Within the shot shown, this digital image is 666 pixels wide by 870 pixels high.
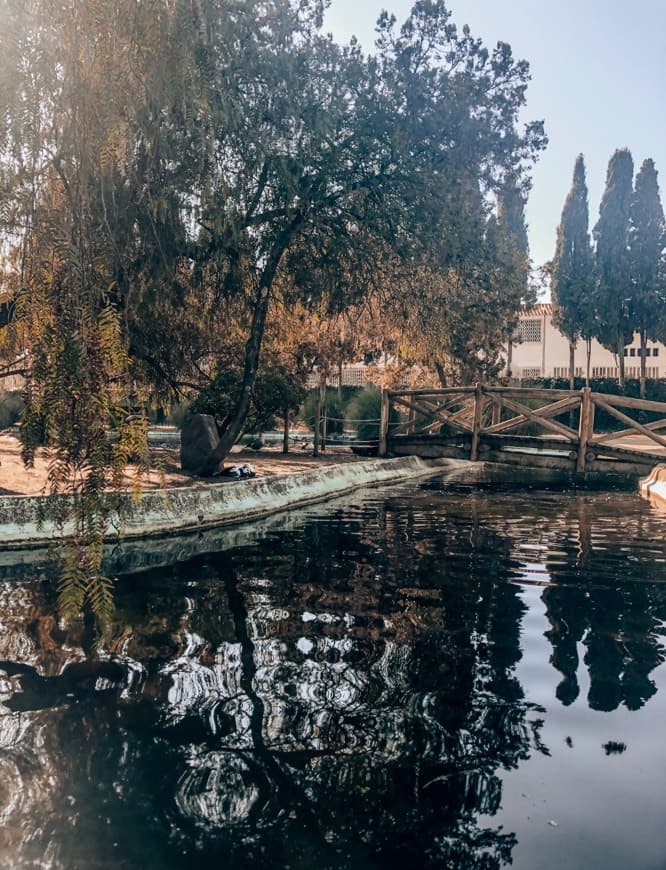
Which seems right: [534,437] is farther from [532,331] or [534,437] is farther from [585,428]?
[532,331]

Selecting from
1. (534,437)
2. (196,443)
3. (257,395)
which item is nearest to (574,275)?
(534,437)

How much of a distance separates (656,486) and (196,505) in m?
11.8

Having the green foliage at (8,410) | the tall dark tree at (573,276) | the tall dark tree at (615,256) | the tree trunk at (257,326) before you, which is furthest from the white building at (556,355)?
the tree trunk at (257,326)

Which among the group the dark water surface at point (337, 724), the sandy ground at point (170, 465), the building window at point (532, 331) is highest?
the building window at point (532, 331)

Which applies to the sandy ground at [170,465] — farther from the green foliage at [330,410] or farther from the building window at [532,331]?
the building window at [532,331]

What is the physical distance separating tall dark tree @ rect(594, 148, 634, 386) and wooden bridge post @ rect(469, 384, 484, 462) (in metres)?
28.5

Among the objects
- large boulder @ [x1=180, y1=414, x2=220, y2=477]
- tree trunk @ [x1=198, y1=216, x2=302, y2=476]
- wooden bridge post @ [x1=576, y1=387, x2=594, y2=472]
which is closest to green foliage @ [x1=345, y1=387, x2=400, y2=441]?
wooden bridge post @ [x1=576, y1=387, x2=594, y2=472]

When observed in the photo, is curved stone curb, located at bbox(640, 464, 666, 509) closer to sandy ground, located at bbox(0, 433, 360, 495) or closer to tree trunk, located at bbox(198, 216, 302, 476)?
sandy ground, located at bbox(0, 433, 360, 495)

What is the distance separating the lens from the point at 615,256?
49.2 meters

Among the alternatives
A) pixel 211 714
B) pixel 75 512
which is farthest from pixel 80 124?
pixel 211 714

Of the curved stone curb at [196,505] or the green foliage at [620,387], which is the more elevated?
the green foliage at [620,387]

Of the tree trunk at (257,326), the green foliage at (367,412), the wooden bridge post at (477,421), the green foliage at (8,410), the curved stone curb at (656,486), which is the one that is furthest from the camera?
the green foliage at (367,412)

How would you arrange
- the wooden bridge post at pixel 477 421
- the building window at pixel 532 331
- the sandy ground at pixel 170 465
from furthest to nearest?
the building window at pixel 532 331, the wooden bridge post at pixel 477 421, the sandy ground at pixel 170 465

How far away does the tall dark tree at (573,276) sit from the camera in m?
49.6
